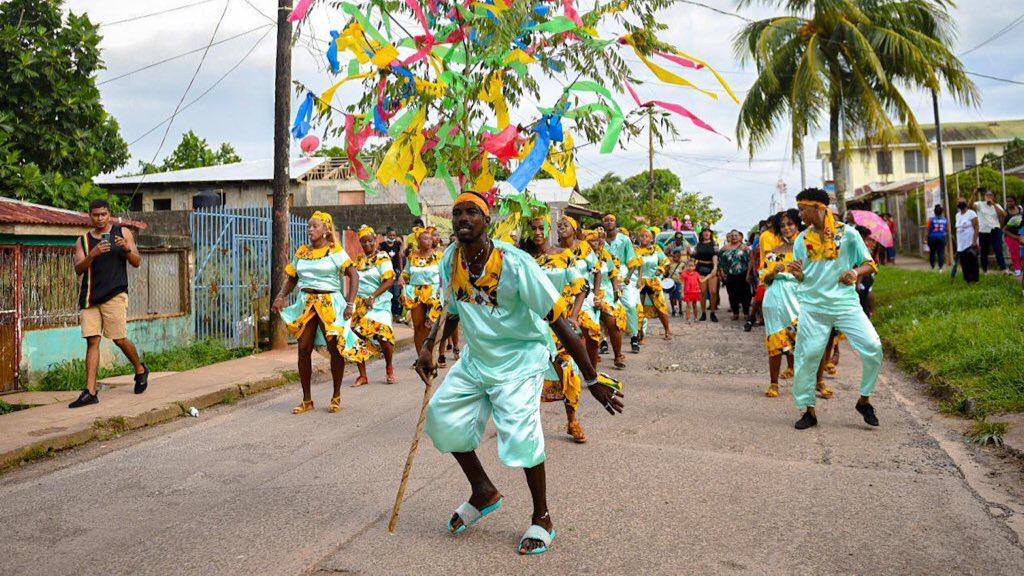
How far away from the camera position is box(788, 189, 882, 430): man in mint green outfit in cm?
627

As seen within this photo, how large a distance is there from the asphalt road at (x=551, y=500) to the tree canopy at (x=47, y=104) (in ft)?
28.3

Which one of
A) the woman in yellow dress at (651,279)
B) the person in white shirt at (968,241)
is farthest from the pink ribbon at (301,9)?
the person in white shirt at (968,241)

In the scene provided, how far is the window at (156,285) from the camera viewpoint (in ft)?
36.3

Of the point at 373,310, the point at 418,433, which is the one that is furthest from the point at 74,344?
the point at 418,433

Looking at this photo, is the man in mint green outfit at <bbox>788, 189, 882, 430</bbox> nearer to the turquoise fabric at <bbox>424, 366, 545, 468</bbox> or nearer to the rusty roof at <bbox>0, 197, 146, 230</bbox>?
the turquoise fabric at <bbox>424, 366, 545, 468</bbox>

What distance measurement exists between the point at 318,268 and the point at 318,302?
32 cm

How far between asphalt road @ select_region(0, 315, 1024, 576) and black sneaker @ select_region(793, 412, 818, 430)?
0.14 m

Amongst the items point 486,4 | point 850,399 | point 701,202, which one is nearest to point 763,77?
point 850,399

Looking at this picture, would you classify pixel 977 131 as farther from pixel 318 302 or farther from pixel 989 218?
pixel 318 302

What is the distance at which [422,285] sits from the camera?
10.0 m

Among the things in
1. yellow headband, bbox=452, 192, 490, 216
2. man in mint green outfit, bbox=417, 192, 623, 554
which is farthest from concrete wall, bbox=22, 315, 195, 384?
yellow headband, bbox=452, 192, 490, 216

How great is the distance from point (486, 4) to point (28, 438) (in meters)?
4.85

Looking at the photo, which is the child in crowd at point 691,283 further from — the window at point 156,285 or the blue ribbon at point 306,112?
the blue ribbon at point 306,112

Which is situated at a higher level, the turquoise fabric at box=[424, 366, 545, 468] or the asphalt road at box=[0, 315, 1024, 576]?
the turquoise fabric at box=[424, 366, 545, 468]
